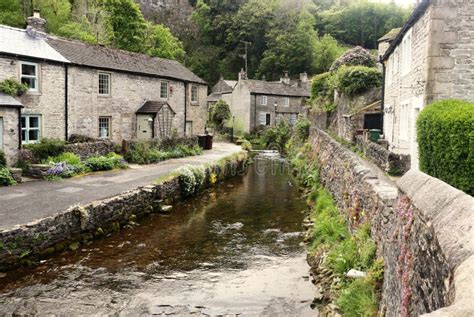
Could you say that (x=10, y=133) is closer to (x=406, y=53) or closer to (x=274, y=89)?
(x=406, y=53)

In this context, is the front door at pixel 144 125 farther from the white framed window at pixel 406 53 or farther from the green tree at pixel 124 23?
the green tree at pixel 124 23

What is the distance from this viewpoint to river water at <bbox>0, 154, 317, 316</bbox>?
937cm

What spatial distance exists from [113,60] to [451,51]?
20.7 m

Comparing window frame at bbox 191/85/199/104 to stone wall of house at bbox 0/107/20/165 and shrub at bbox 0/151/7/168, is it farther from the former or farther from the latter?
shrub at bbox 0/151/7/168

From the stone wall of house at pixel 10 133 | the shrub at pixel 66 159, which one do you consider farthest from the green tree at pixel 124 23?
the stone wall of house at pixel 10 133

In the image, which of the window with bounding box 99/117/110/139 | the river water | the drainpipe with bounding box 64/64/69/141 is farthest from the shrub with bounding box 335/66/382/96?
the drainpipe with bounding box 64/64/69/141

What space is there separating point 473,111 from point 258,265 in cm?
680

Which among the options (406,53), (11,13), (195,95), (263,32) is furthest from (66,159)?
(263,32)

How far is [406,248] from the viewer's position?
5012mm

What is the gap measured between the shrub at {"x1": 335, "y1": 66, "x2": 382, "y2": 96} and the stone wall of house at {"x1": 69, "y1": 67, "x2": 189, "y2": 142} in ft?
42.2

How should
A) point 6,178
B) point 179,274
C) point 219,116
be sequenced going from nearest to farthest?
1. point 179,274
2. point 6,178
3. point 219,116

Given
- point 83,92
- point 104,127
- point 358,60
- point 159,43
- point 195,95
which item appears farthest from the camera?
point 159,43

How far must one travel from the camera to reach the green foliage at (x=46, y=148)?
65.6ft

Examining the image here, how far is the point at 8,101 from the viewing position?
1858 centimetres
